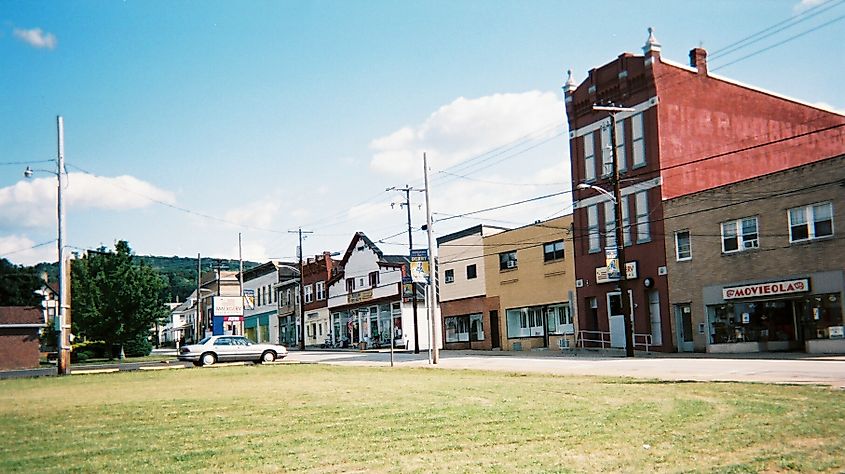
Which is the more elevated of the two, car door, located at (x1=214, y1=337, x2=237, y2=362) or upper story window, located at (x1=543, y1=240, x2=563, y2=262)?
upper story window, located at (x1=543, y1=240, x2=563, y2=262)

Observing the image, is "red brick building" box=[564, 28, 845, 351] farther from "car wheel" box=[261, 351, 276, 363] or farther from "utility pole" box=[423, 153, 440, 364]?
"car wheel" box=[261, 351, 276, 363]

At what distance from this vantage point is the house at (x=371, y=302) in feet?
220

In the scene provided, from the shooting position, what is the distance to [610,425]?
10.9 metres

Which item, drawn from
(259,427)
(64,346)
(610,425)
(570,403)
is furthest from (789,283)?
(64,346)

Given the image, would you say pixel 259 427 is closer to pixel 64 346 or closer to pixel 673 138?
pixel 64 346

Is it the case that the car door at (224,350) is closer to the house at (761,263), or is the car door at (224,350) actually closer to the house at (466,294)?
the house at (466,294)

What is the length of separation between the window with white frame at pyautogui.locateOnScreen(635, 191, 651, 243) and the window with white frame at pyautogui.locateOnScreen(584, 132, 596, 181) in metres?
4.10

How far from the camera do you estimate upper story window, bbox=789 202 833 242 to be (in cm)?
3128

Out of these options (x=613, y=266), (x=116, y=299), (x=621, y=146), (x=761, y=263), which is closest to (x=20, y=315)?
(x=116, y=299)

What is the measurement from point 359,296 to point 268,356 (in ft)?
105

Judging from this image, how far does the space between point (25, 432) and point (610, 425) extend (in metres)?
8.90

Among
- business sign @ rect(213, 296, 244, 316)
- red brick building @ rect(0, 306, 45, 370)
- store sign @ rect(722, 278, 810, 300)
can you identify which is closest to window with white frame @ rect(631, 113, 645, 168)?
store sign @ rect(722, 278, 810, 300)

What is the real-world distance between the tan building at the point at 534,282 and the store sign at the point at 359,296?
20.5 meters

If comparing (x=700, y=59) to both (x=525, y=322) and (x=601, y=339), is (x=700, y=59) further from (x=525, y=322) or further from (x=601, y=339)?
(x=525, y=322)
